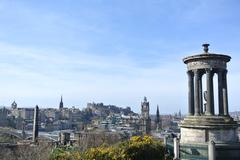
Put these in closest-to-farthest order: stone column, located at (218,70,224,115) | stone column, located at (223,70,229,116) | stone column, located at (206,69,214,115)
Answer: stone column, located at (206,69,214,115) < stone column, located at (218,70,224,115) < stone column, located at (223,70,229,116)

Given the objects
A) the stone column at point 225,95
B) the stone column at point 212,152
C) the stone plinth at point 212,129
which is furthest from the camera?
the stone column at point 225,95

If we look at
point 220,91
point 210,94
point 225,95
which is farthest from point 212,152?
point 225,95

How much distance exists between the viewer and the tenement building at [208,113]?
1775 centimetres

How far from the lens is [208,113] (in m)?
18.6

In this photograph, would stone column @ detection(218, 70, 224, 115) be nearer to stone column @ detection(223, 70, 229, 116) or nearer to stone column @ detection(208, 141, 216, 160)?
stone column @ detection(223, 70, 229, 116)

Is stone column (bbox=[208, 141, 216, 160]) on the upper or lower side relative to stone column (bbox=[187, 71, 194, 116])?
lower

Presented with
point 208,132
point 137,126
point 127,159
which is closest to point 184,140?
point 208,132

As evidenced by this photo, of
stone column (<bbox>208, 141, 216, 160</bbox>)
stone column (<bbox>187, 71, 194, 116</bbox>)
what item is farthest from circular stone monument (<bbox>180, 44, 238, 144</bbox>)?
stone column (<bbox>208, 141, 216, 160</bbox>)

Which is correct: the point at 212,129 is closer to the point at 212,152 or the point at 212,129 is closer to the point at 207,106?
the point at 207,106

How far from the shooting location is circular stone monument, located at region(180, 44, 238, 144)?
18.2 meters

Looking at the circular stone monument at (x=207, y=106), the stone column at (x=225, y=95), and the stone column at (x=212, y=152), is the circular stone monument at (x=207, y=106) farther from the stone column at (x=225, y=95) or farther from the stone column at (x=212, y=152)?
the stone column at (x=212, y=152)

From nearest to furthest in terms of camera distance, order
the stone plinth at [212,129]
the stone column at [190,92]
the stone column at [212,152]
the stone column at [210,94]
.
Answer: the stone column at [212,152]
the stone plinth at [212,129]
the stone column at [210,94]
the stone column at [190,92]

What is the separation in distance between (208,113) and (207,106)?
1.45 feet

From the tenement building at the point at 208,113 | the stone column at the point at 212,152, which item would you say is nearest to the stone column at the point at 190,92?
the tenement building at the point at 208,113
